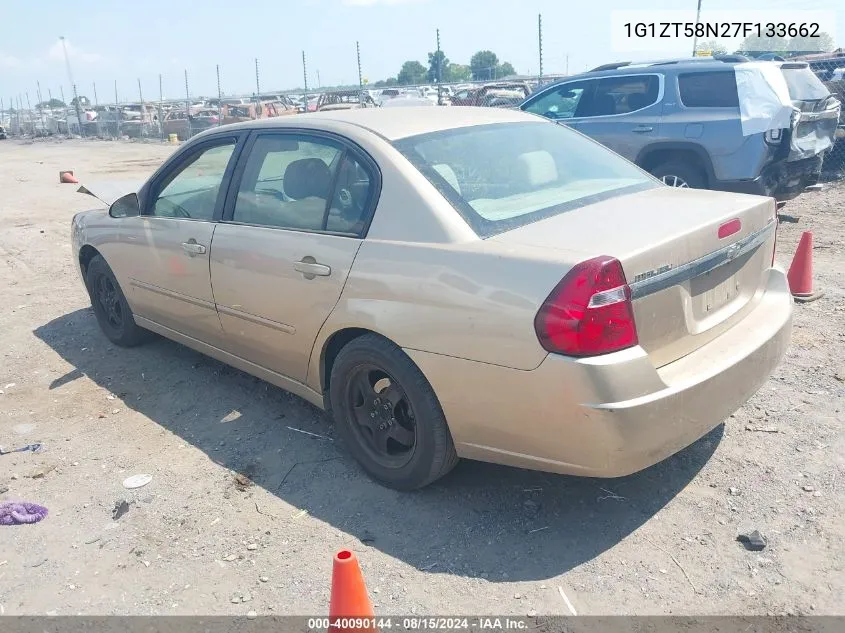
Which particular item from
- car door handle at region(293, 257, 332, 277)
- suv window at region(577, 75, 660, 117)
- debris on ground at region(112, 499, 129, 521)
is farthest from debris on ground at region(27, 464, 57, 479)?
suv window at region(577, 75, 660, 117)

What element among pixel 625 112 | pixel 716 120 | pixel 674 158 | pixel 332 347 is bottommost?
pixel 332 347

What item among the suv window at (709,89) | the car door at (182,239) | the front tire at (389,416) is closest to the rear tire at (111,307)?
the car door at (182,239)

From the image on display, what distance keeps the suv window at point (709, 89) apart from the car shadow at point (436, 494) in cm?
552

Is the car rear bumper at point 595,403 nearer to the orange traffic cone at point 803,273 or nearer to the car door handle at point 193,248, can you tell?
the car door handle at point 193,248

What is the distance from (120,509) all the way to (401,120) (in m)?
2.32

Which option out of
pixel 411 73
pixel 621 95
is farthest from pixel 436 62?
pixel 411 73

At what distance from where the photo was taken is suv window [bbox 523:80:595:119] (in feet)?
30.3

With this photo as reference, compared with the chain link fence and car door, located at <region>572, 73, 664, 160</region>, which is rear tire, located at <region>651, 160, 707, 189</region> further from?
the chain link fence

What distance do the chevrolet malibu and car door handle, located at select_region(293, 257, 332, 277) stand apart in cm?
1

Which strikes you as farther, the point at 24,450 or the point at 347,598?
the point at 24,450

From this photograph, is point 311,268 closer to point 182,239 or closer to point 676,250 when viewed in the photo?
point 182,239

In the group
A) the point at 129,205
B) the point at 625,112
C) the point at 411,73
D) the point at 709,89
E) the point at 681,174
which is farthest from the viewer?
the point at 411,73

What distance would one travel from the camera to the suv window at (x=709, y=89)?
796 centimetres

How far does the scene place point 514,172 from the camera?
3477mm
